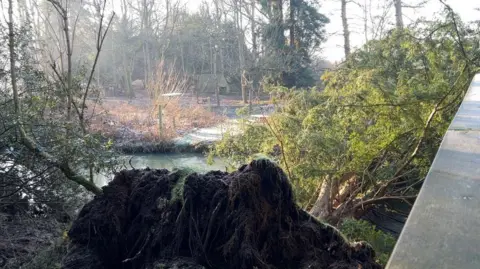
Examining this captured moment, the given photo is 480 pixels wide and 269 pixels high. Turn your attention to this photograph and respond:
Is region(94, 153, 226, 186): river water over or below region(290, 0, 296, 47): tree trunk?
below

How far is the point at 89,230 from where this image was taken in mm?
2602

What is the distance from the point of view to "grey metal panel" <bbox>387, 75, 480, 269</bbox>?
1.16 meters

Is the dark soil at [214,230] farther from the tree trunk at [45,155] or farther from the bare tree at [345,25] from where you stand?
the bare tree at [345,25]

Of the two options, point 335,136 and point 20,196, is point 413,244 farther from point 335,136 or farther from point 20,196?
A: point 20,196

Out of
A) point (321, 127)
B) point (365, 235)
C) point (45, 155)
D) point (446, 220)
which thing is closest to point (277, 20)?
point (321, 127)

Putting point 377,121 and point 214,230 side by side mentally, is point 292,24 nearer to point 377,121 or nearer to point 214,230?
point 377,121

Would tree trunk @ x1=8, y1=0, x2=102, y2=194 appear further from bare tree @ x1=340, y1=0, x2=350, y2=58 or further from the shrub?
bare tree @ x1=340, y1=0, x2=350, y2=58

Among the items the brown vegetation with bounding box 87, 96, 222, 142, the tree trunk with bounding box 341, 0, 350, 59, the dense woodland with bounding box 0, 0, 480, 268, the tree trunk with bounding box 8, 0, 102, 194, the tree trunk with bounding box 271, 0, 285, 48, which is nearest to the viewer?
the tree trunk with bounding box 8, 0, 102, 194

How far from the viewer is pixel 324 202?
19.7 feet

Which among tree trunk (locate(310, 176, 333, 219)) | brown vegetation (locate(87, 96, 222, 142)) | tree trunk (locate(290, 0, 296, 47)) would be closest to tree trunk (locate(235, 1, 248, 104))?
tree trunk (locate(290, 0, 296, 47))

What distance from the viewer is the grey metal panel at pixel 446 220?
1162mm

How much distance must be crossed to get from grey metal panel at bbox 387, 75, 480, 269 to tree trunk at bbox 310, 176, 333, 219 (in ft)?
12.5

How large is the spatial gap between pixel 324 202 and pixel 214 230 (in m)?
3.85

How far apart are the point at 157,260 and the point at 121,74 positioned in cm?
3235
